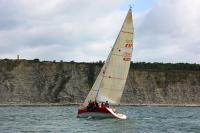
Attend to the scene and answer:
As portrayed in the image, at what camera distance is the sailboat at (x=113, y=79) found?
54406 millimetres

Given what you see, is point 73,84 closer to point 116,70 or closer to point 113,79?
point 113,79

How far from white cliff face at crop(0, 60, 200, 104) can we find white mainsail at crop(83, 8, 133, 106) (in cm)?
4209

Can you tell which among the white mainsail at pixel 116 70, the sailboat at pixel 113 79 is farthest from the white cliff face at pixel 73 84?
the white mainsail at pixel 116 70

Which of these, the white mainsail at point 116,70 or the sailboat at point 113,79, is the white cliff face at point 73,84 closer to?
the sailboat at point 113,79

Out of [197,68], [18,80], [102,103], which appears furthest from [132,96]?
[102,103]

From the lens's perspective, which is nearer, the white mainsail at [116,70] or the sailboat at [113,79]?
the white mainsail at [116,70]

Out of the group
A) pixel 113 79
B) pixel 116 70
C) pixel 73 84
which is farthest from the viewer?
pixel 73 84

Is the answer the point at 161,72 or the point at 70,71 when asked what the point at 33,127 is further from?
the point at 161,72

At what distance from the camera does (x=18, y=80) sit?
4003 inches

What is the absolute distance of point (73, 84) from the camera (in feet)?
342

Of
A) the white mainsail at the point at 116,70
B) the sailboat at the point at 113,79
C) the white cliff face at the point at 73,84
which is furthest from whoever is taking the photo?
the white cliff face at the point at 73,84

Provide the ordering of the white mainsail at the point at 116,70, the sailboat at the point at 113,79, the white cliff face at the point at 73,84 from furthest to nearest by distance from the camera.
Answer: the white cliff face at the point at 73,84 < the sailboat at the point at 113,79 < the white mainsail at the point at 116,70

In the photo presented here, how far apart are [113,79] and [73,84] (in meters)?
49.3

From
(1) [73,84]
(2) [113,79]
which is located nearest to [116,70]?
(2) [113,79]
